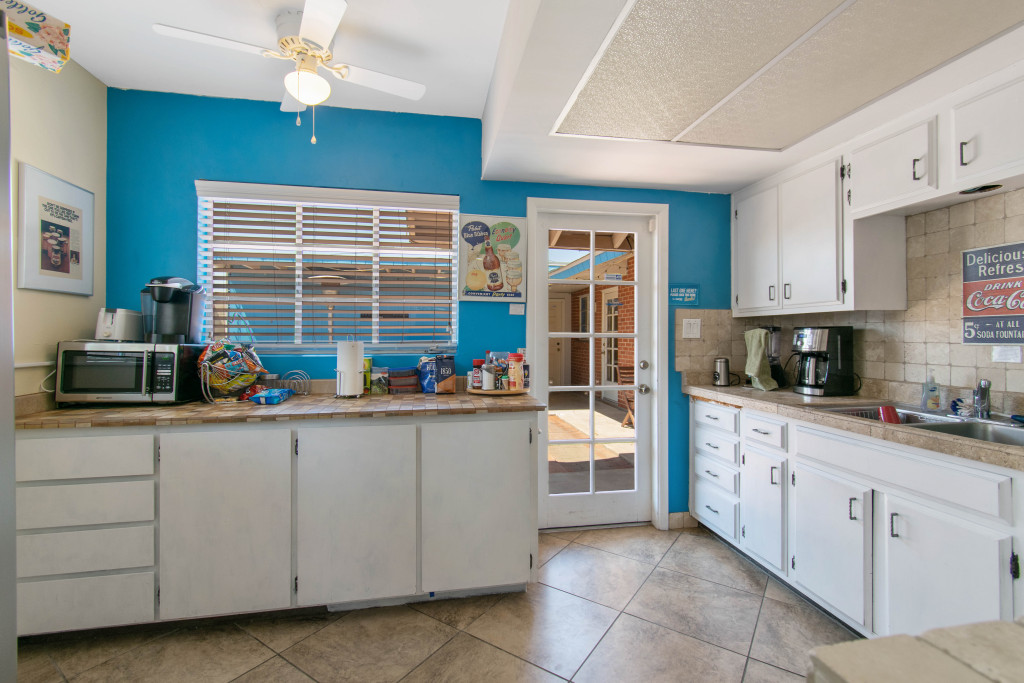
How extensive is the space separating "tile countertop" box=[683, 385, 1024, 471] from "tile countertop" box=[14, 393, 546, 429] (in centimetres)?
121

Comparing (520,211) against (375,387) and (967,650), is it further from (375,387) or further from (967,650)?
(967,650)

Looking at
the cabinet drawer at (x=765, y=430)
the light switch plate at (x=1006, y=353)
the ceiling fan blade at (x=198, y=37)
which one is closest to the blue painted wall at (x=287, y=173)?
the cabinet drawer at (x=765, y=430)

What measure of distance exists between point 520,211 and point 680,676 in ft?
8.10

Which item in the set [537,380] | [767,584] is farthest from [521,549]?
[767,584]

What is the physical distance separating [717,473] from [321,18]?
2981mm

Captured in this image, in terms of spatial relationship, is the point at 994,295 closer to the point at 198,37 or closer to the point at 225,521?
the point at 198,37

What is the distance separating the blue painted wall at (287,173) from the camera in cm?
244

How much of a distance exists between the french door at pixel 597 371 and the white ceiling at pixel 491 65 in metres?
0.42

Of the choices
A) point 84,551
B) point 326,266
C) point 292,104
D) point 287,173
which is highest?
point 292,104

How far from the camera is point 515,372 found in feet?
8.12

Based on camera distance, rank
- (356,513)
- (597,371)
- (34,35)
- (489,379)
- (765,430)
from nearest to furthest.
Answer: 1. (34,35)
2. (356,513)
3. (765,430)
4. (489,379)
5. (597,371)

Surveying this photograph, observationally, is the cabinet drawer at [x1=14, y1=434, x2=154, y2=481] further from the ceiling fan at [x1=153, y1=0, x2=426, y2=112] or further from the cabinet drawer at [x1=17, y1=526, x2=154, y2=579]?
the ceiling fan at [x1=153, y1=0, x2=426, y2=112]

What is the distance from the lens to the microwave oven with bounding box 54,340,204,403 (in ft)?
6.63

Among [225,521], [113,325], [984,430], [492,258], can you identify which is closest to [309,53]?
[492,258]
